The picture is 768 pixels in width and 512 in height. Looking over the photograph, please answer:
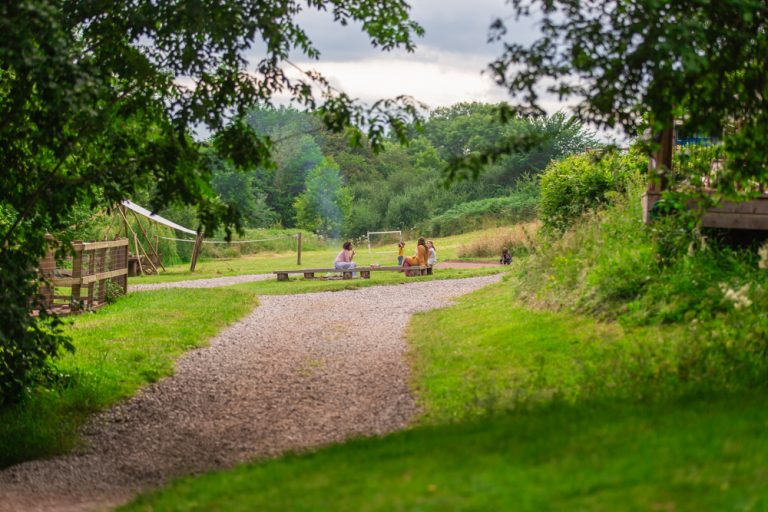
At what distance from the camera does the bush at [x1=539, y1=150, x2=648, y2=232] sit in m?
17.3

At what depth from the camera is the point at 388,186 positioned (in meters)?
69.0

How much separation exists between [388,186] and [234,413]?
60.1m

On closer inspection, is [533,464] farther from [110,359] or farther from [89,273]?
[89,273]

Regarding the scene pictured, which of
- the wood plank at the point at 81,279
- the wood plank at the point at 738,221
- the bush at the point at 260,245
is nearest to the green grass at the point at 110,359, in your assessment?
the wood plank at the point at 81,279

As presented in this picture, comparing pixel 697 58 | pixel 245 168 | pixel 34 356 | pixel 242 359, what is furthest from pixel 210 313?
pixel 697 58

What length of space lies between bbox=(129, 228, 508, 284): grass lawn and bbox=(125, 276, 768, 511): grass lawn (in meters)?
22.2

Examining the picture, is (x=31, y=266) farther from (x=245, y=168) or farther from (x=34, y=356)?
(x=245, y=168)

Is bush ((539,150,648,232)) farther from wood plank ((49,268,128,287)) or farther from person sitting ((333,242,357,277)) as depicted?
wood plank ((49,268,128,287))

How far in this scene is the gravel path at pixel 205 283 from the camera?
973 inches

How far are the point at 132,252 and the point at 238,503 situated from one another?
28.4 m

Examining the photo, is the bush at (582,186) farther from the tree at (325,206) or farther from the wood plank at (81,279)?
the tree at (325,206)

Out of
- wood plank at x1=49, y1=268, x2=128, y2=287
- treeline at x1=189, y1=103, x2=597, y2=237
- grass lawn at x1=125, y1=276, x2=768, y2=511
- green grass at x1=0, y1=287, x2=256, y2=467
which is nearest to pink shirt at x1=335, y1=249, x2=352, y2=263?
green grass at x1=0, y1=287, x2=256, y2=467

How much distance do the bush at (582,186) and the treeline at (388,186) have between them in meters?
28.7

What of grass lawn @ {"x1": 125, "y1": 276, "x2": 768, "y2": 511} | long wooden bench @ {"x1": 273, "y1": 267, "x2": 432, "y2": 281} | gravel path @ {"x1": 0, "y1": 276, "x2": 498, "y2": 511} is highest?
long wooden bench @ {"x1": 273, "y1": 267, "x2": 432, "y2": 281}
